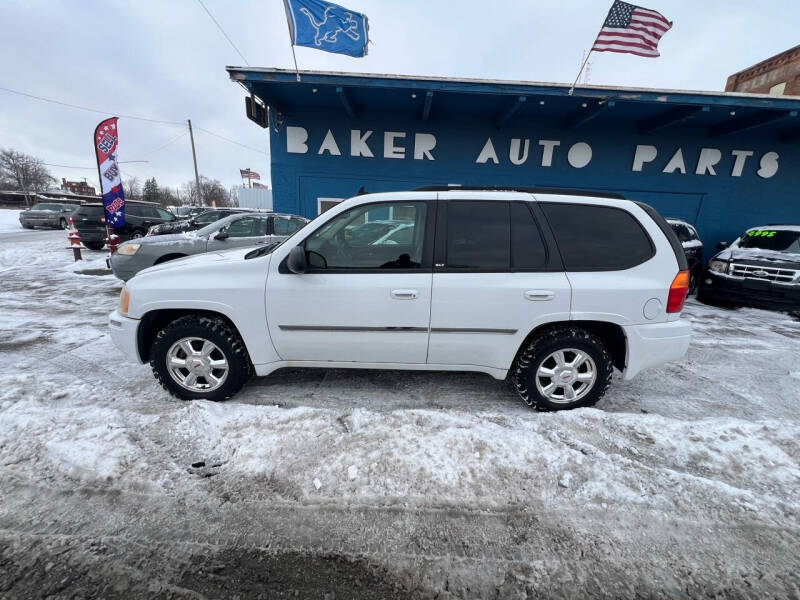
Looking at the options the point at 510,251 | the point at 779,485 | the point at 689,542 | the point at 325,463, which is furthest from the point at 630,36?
the point at 325,463

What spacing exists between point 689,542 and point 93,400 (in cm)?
438

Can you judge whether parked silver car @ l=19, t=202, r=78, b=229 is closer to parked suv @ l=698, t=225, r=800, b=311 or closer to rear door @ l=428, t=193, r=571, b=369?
rear door @ l=428, t=193, r=571, b=369

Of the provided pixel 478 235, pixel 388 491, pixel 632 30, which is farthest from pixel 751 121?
pixel 388 491

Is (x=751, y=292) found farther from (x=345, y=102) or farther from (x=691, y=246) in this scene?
(x=345, y=102)

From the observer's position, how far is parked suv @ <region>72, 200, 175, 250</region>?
483 inches

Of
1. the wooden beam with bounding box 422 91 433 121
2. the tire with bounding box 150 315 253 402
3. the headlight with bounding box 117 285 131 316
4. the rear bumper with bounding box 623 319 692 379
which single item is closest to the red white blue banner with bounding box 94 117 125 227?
the wooden beam with bounding box 422 91 433 121

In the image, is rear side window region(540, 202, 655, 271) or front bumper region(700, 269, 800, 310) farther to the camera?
front bumper region(700, 269, 800, 310)

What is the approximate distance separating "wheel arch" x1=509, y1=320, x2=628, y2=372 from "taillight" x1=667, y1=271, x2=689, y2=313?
1.38 feet

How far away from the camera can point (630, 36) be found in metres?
6.80

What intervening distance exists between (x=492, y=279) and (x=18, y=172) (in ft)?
270

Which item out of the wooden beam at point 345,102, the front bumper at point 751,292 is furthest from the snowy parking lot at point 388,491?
the wooden beam at point 345,102

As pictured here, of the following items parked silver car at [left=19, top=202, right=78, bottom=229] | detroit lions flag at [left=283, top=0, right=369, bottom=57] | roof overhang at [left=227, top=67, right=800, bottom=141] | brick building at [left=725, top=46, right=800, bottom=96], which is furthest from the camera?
parked silver car at [left=19, top=202, right=78, bottom=229]

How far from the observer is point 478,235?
Answer: 280 cm

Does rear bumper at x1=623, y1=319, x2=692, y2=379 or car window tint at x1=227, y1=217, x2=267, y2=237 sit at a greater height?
car window tint at x1=227, y1=217, x2=267, y2=237
